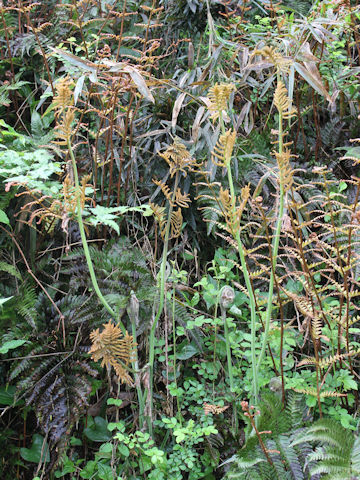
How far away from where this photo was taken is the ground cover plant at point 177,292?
1451 mm

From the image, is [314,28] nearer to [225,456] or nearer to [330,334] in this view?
[330,334]

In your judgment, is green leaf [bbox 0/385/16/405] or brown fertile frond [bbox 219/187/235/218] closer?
brown fertile frond [bbox 219/187/235/218]

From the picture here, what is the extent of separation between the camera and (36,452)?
1757 millimetres

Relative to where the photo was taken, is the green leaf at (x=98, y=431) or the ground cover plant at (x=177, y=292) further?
the green leaf at (x=98, y=431)

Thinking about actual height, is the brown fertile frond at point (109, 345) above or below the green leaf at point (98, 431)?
above

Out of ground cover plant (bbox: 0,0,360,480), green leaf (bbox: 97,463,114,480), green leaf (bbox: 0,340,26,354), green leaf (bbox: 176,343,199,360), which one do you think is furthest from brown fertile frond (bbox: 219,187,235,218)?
green leaf (bbox: 97,463,114,480)

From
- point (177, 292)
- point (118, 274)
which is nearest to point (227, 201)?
point (118, 274)

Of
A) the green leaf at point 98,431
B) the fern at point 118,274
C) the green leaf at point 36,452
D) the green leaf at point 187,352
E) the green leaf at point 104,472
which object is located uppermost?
the fern at point 118,274

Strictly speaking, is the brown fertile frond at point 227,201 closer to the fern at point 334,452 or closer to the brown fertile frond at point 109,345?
the brown fertile frond at point 109,345

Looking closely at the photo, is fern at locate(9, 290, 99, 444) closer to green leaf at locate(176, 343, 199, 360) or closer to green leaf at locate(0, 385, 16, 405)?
green leaf at locate(0, 385, 16, 405)

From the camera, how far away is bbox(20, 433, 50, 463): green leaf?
174 centimetres

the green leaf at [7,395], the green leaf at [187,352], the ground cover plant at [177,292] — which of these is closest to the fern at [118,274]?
the ground cover plant at [177,292]

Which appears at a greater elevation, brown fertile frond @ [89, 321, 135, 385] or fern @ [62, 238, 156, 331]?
brown fertile frond @ [89, 321, 135, 385]

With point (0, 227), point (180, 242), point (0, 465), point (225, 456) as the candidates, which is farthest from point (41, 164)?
point (225, 456)
